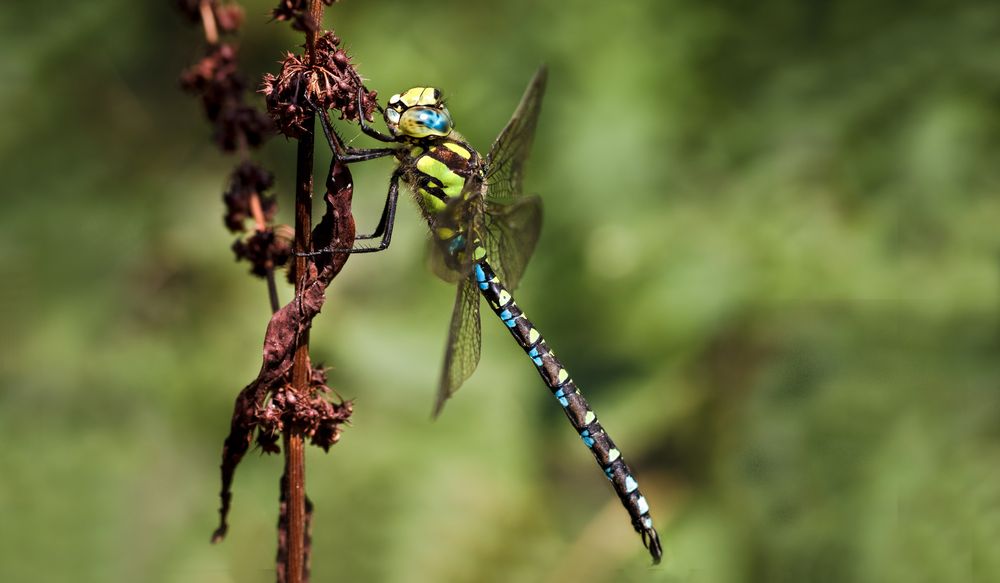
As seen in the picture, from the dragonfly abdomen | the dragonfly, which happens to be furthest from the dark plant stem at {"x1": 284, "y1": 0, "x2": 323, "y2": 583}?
the dragonfly abdomen

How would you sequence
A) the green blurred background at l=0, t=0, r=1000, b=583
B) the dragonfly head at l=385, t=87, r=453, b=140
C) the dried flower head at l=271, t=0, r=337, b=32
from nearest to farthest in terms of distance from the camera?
the dried flower head at l=271, t=0, r=337, b=32
the dragonfly head at l=385, t=87, r=453, b=140
the green blurred background at l=0, t=0, r=1000, b=583

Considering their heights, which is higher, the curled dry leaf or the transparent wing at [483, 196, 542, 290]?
the transparent wing at [483, 196, 542, 290]

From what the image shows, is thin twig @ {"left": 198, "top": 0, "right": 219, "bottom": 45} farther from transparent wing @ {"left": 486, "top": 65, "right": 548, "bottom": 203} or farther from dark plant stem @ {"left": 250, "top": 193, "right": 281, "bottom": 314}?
transparent wing @ {"left": 486, "top": 65, "right": 548, "bottom": 203}

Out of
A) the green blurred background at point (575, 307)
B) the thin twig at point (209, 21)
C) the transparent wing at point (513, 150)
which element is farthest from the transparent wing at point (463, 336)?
the green blurred background at point (575, 307)

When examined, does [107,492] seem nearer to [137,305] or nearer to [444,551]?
[137,305]

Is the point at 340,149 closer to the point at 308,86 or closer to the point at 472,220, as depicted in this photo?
the point at 308,86

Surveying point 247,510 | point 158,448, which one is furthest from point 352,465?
point 158,448
